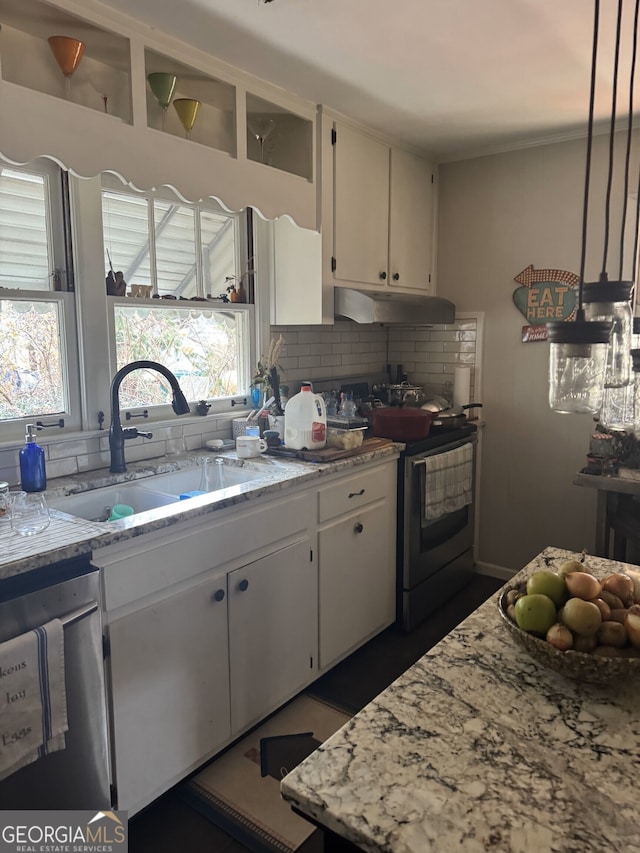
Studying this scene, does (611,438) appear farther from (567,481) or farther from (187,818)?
(187,818)

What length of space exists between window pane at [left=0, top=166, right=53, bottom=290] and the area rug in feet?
5.96

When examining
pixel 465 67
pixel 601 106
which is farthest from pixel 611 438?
pixel 465 67

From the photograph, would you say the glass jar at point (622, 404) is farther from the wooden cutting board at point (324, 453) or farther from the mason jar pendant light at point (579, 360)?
the wooden cutting board at point (324, 453)

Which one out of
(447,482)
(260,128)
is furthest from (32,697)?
(260,128)

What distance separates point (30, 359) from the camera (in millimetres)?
2230

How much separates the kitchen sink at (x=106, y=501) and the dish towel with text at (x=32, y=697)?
2.16 ft

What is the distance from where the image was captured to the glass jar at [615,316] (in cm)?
104

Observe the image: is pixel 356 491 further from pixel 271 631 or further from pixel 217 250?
pixel 217 250

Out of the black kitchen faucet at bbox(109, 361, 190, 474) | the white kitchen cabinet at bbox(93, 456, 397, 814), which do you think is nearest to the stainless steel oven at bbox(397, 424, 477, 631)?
the white kitchen cabinet at bbox(93, 456, 397, 814)

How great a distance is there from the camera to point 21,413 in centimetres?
222

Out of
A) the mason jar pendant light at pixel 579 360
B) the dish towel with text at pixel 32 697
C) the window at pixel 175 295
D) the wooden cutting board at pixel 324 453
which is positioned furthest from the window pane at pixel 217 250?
the mason jar pendant light at pixel 579 360

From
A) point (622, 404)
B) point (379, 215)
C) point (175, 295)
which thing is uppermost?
point (379, 215)

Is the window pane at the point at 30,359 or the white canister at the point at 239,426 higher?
the window pane at the point at 30,359

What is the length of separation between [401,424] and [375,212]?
3.70ft
